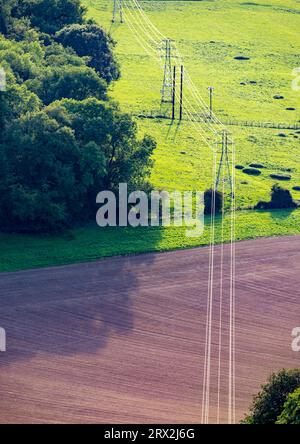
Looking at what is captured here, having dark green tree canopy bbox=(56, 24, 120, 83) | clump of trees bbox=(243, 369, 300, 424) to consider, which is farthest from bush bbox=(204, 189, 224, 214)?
dark green tree canopy bbox=(56, 24, 120, 83)

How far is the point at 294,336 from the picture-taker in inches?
2864

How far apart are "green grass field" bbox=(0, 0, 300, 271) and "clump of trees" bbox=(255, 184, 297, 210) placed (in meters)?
1.31

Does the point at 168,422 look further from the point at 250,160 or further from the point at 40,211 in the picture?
the point at 250,160

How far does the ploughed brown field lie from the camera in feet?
205

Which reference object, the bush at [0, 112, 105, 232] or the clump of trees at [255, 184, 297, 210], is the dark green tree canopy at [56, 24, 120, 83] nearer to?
the clump of trees at [255, 184, 297, 210]

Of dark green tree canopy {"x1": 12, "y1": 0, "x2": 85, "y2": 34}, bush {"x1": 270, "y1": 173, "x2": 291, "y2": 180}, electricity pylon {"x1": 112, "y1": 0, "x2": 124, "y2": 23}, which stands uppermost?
electricity pylon {"x1": 112, "y1": 0, "x2": 124, "y2": 23}

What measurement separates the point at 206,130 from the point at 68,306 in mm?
49797

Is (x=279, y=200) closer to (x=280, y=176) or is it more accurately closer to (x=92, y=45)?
(x=280, y=176)

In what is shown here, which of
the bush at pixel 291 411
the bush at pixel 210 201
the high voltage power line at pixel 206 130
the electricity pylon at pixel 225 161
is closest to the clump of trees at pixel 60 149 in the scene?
the bush at pixel 210 201

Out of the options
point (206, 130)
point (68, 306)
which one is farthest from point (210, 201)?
point (68, 306)

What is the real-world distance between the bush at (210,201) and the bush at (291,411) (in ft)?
136

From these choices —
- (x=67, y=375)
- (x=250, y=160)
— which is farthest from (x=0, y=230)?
(x=250, y=160)

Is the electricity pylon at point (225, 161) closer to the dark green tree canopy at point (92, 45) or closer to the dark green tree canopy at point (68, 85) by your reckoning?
the dark green tree canopy at point (68, 85)

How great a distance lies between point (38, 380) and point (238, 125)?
6709 centimetres
